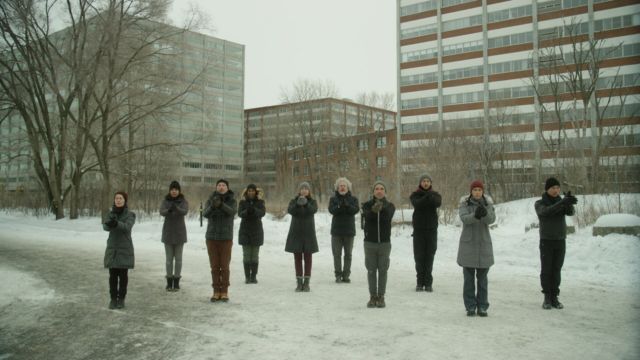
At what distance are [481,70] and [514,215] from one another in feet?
143

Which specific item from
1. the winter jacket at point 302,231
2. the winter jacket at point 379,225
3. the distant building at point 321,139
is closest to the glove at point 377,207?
the winter jacket at point 379,225

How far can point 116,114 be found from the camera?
3359 centimetres

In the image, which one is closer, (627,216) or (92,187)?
(627,216)

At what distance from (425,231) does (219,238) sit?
12.5 feet

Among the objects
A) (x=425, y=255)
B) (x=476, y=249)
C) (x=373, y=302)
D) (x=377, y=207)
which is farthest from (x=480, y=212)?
(x=425, y=255)

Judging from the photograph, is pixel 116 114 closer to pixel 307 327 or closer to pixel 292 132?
pixel 307 327

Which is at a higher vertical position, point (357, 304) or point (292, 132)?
point (292, 132)

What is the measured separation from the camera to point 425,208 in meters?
9.23

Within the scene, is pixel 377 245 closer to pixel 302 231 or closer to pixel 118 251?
pixel 302 231

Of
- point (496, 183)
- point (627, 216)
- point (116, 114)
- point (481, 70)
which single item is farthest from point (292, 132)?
point (627, 216)

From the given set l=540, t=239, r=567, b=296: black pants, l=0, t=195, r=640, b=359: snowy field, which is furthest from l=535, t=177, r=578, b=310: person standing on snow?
l=0, t=195, r=640, b=359: snowy field

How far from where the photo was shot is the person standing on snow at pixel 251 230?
31.5 feet

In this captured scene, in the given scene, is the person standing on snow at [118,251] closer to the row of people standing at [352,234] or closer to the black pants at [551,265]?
the row of people standing at [352,234]

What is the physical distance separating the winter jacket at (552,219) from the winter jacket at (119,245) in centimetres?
629
